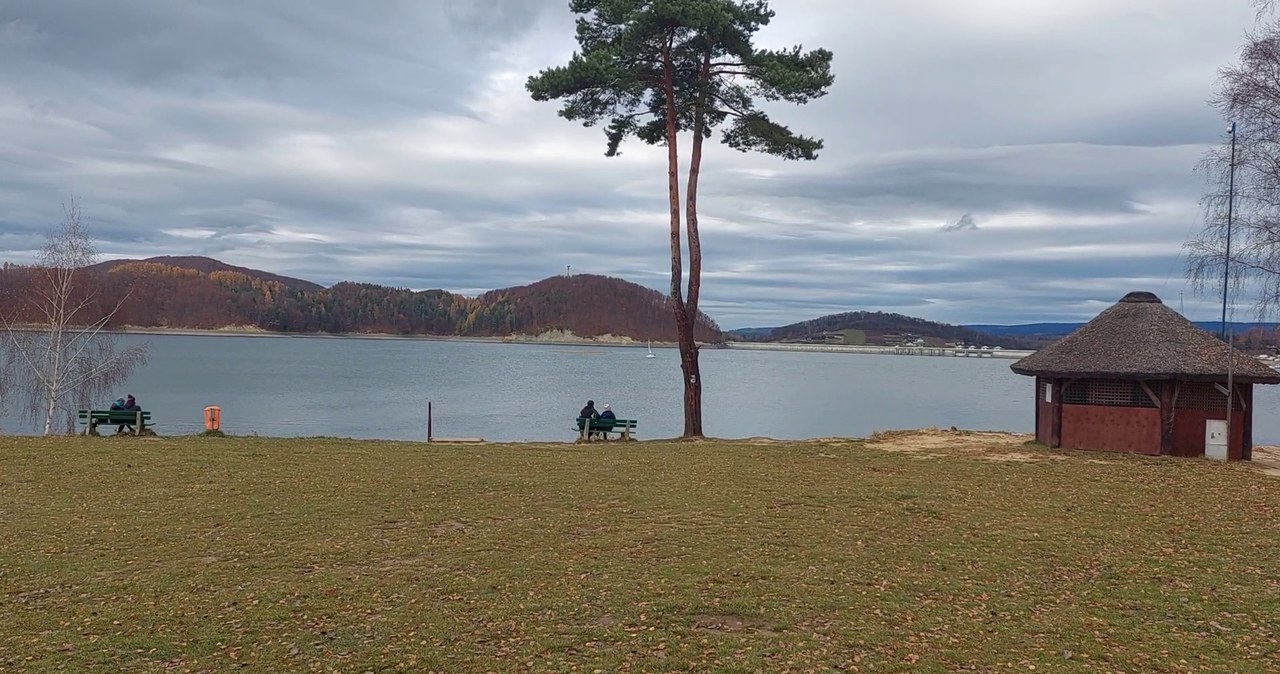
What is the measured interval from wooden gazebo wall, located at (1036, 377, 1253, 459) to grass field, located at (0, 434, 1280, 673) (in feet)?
10.9

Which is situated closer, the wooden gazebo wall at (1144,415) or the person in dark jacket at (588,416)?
the wooden gazebo wall at (1144,415)

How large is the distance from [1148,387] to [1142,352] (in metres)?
0.74

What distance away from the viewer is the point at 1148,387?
17.9 m

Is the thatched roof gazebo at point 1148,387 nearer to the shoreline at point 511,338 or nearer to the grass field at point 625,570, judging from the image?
the grass field at point 625,570

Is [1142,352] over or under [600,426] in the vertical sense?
over

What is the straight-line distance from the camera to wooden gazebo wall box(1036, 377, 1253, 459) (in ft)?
57.5

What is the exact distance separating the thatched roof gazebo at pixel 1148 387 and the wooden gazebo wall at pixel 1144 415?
0.06 feet

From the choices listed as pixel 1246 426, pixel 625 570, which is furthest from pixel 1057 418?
pixel 625 570

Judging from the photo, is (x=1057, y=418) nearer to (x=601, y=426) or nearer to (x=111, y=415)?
(x=601, y=426)

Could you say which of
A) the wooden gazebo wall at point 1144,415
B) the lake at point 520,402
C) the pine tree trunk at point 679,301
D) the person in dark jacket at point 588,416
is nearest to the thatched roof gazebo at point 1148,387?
the wooden gazebo wall at point 1144,415

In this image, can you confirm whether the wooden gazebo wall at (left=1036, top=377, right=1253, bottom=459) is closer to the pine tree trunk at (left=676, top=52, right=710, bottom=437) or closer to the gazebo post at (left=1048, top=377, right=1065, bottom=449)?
the gazebo post at (left=1048, top=377, right=1065, bottom=449)

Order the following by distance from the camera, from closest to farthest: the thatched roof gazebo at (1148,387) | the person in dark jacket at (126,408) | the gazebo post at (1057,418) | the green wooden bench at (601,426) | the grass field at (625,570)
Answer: the grass field at (625,570), the thatched roof gazebo at (1148,387), the gazebo post at (1057,418), the person in dark jacket at (126,408), the green wooden bench at (601,426)

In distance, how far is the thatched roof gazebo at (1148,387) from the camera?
682 inches

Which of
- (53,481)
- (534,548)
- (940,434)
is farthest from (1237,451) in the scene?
(53,481)
